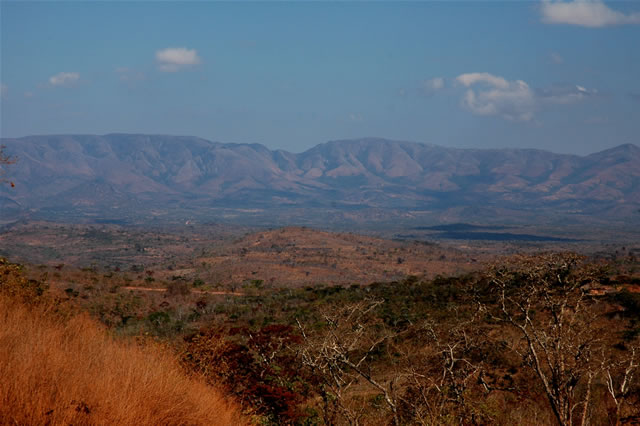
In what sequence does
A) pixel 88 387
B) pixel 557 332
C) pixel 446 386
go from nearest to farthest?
pixel 88 387 < pixel 557 332 < pixel 446 386

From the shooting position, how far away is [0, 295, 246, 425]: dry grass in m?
5.41

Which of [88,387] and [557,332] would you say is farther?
[557,332]

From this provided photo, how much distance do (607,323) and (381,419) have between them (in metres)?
11.7

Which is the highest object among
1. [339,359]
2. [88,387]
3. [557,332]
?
[557,332]

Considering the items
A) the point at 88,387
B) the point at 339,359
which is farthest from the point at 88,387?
the point at 339,359

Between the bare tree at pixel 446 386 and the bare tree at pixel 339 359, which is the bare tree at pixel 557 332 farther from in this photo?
the bare tree at pixel 339 359

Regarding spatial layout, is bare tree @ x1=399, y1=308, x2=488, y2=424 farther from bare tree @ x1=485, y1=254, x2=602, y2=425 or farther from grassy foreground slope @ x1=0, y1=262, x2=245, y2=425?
grassy foreground slope @ x1=0, y1=262, x2=245, y2=425

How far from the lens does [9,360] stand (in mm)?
6031

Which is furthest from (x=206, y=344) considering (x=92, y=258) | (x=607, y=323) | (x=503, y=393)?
(x=92, y=258)

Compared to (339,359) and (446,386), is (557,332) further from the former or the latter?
(446,386)

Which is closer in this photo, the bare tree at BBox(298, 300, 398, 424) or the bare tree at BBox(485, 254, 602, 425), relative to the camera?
the bare tree at BBox(485, 254, 602, 425)

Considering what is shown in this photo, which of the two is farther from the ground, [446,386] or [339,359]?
[339,359]

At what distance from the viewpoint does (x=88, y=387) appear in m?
5.88

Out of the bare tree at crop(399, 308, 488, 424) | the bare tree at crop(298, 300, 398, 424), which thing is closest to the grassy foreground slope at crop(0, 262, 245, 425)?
the bare tree at crop(298, 300, 398, 424)
